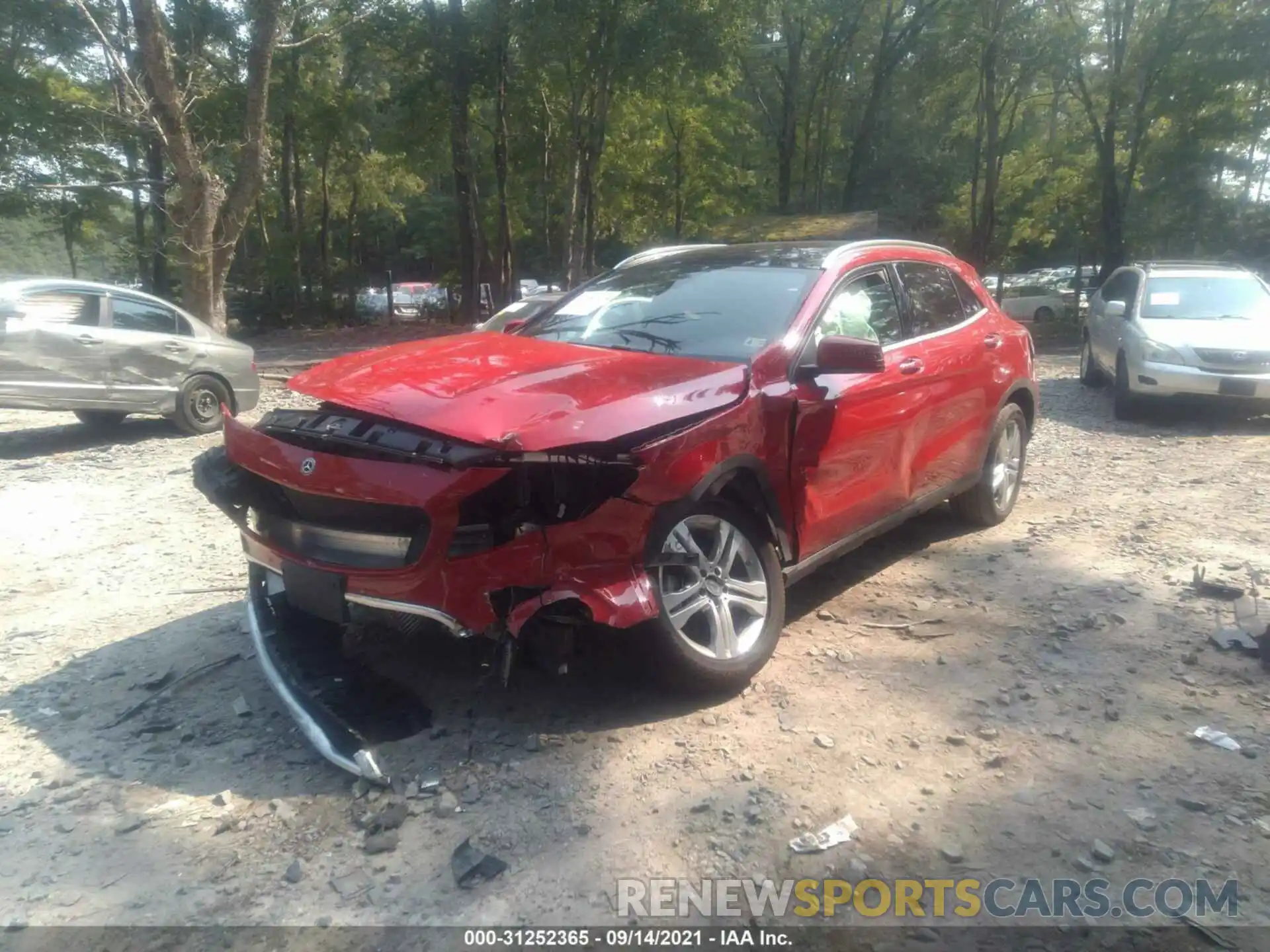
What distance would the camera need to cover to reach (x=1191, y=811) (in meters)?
3.18

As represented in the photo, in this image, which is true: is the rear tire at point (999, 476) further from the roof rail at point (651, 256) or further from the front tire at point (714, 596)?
the front tire at point (714, 596)

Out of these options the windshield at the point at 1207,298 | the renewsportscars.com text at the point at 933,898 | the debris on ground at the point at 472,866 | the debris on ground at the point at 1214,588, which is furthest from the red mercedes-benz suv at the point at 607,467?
the windshield at the point at 1207,298

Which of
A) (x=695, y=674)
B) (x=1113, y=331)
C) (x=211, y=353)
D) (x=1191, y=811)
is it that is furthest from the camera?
(x=1113, y=331)

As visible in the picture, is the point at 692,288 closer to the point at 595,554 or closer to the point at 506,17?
the point at 595,554

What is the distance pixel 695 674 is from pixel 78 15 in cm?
2353

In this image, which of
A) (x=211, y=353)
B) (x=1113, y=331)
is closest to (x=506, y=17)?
(x=211, y=353)

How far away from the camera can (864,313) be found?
484 cm

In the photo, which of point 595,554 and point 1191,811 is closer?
point 1191,811

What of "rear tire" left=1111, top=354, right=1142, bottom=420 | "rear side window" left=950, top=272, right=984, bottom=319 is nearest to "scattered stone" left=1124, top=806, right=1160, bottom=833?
"rear side window" left=950, top=272, right=984, bottom=319

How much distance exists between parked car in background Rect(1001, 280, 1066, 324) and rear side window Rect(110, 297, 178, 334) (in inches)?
906

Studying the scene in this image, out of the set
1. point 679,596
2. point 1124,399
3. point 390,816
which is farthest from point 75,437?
point 1124,399

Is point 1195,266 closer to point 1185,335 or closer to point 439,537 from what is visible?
point 1185,335

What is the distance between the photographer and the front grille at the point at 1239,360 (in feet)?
31.1

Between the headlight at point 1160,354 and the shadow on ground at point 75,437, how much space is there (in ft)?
31.6
